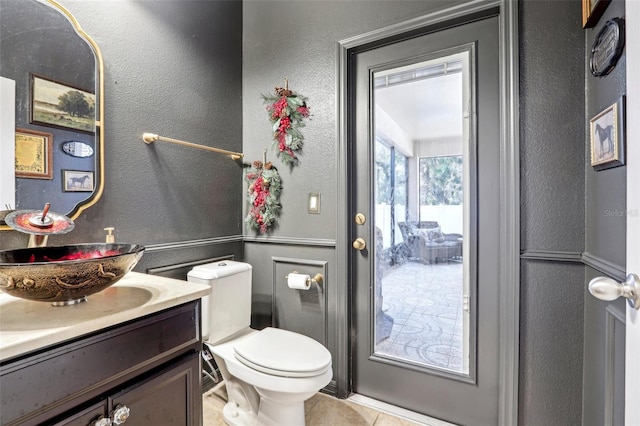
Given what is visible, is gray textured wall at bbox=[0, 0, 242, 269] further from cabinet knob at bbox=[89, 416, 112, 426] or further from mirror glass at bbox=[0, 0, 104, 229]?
cabinet knob at bbox=[89, 416, 112, 426]

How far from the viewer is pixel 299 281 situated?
1.83 m

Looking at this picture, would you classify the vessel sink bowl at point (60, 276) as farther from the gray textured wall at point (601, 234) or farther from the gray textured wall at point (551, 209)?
the gray textured wall at point (551, 209)

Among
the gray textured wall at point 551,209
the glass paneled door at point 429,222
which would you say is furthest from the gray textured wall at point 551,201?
the glass paneled door at point 429,222

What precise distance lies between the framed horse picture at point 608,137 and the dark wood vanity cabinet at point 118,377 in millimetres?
1456

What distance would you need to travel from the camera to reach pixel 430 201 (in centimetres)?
169

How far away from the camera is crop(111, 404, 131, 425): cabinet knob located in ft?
2.56

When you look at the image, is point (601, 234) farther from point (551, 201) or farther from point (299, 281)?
point (299, 281)

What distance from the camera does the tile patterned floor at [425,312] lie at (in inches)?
64.0

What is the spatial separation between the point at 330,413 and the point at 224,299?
2.85ft

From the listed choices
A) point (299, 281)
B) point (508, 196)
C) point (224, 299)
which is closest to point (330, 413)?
point (299, 281)

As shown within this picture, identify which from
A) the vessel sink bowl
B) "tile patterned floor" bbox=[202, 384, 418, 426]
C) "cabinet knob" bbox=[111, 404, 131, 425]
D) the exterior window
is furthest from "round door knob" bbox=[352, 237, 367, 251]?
"cabinet knob" bbox=[111, 404, 131, 425]

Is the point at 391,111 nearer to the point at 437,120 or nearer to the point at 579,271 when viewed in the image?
the point at 437,120

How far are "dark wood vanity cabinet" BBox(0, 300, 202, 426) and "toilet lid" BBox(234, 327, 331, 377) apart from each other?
0.35m

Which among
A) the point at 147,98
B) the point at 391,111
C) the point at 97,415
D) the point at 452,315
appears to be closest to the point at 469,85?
the point at 391,111
